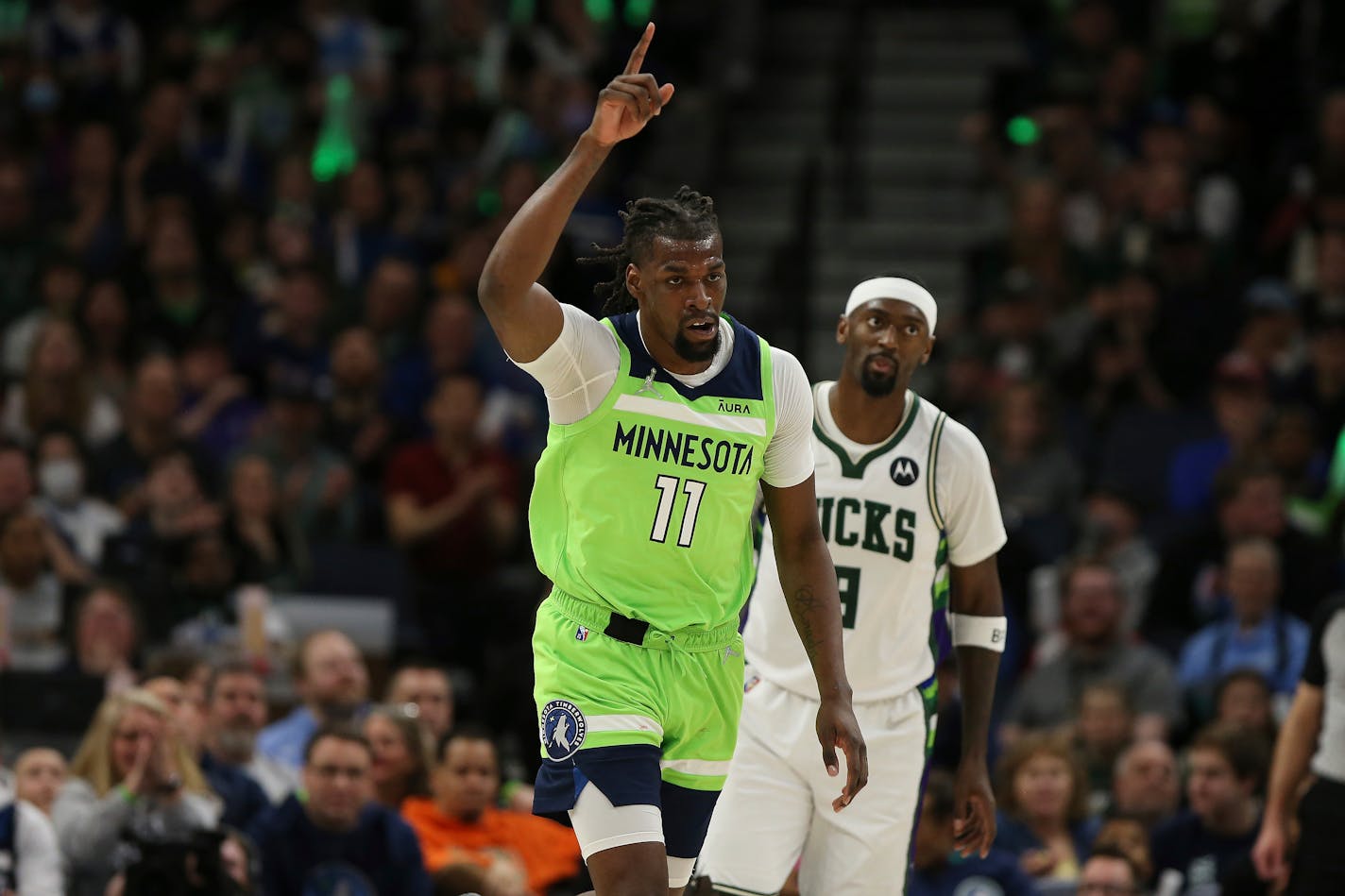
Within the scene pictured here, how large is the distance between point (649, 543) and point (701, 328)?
601 mm

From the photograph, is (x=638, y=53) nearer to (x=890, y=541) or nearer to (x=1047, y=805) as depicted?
(x=890, y=541)

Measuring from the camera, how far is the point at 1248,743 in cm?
948

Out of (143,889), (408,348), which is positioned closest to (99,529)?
(408,348)

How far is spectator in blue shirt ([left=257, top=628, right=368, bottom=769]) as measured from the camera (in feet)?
33.9

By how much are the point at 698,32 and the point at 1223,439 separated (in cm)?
587

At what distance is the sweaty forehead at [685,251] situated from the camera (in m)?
5.65

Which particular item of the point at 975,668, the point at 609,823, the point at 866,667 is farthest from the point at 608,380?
the point at 975,668

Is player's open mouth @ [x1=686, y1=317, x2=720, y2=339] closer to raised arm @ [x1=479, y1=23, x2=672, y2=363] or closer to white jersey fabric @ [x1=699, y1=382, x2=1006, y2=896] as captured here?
raised arm @ [x1=479, y1=23, x2=672, y2=363]

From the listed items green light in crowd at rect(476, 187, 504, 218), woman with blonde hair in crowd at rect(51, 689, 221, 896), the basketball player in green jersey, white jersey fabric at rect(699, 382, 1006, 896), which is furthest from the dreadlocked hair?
green light in crowd at rect(476, 187, 504, 218)

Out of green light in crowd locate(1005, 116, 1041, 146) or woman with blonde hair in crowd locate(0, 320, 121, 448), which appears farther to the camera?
green light in crowd locate(1005, 116, 1041, 146)

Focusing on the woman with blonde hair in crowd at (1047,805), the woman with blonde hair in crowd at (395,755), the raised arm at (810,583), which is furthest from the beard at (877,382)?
the woman with blonde hair in crowd at (395,755)

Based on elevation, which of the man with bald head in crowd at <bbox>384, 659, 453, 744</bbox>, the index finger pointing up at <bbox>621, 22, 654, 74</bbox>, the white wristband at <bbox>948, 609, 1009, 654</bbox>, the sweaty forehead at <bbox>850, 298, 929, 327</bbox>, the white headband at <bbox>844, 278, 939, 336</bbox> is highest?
the index finger pointing up at <bbox>621, 22, 654, 74</bbox>

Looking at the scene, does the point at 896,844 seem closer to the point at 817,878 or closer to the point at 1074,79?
the point at 817,878

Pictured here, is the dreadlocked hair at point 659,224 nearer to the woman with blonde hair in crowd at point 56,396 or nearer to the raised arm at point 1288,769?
the raised arm at point 1288,769
